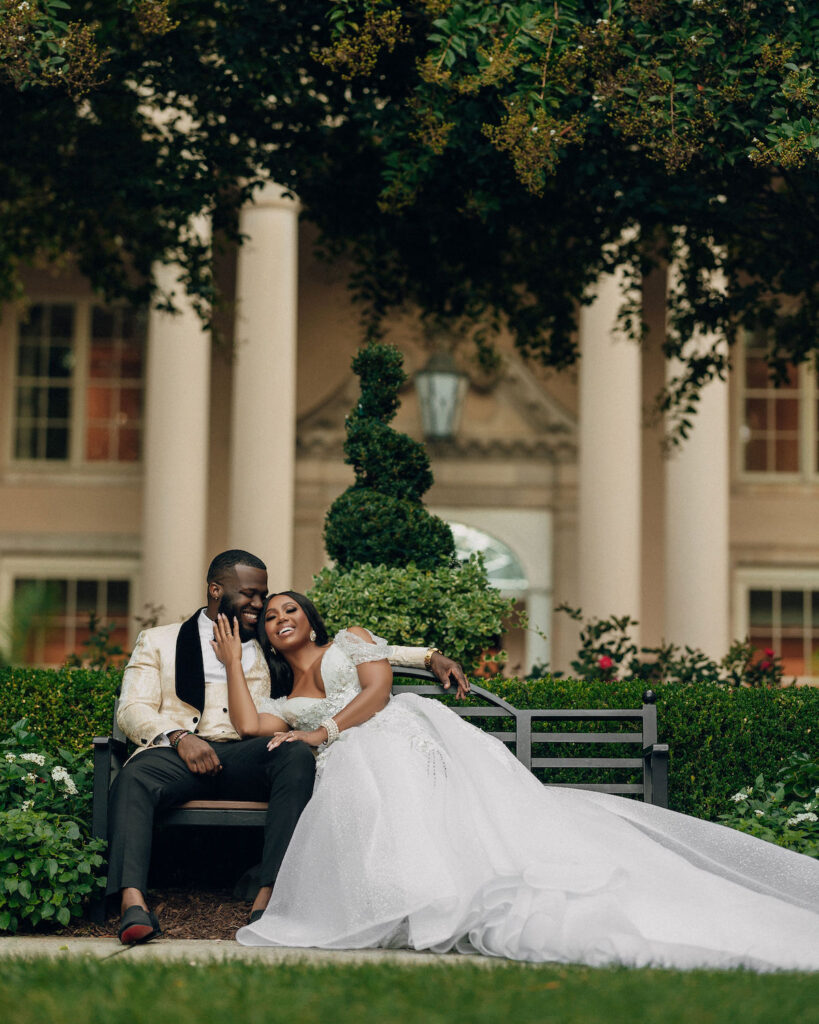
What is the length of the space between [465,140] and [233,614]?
9.79 ft

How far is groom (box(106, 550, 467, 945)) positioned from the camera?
476cm

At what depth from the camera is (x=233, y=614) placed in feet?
18.4

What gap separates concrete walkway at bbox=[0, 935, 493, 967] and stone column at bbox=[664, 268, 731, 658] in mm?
10666

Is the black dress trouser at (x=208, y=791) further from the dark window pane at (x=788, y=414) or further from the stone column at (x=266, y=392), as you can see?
the dark window pane at (x=788, y=414)

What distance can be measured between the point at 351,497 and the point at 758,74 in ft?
10.1

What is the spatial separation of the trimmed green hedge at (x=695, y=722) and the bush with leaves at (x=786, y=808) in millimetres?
91

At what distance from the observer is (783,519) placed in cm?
1716

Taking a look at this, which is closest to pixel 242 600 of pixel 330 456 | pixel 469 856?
pixel 469 856

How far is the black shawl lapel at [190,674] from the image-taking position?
5.46 metres

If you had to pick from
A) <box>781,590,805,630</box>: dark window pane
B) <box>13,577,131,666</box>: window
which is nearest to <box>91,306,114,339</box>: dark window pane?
<box>13,577,131,666</box>: window

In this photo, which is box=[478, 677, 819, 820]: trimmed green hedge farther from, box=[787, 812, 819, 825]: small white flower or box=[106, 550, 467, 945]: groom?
box=[106, 550, 467, 945]: groom

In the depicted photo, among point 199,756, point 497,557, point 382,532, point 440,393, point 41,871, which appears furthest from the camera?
point 497,557

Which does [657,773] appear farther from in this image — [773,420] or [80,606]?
[773,420]

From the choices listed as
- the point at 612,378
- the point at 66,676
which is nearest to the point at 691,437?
the point at 612,378
